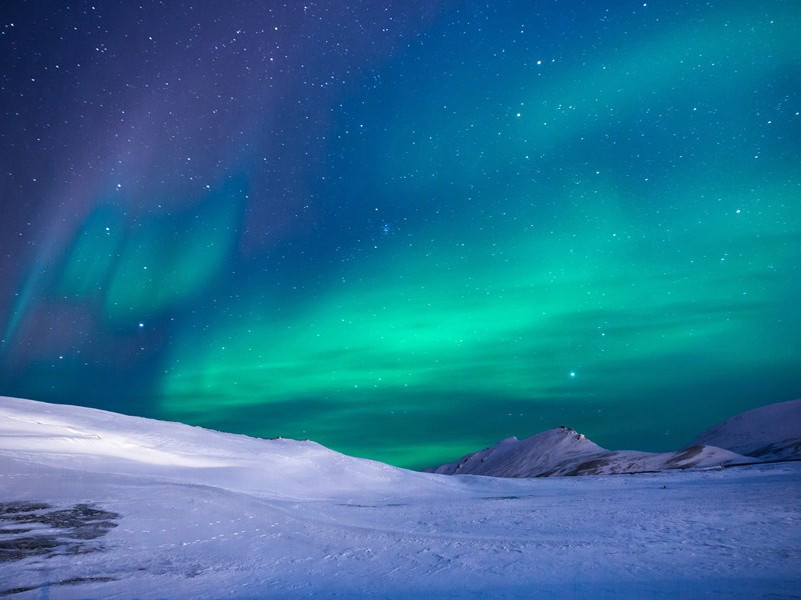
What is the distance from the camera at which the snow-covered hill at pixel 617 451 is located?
157ft

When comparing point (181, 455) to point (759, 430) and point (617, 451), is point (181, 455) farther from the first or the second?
point (759, 430)

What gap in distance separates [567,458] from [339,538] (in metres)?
60.7

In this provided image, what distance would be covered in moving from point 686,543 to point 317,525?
17.8 feet

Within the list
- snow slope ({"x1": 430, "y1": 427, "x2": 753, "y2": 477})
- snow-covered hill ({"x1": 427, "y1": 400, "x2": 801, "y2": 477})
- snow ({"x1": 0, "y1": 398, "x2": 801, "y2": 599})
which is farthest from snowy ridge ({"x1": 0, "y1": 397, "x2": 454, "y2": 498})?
snow-covered hill ({"x1": 427, "y1": 400, "x2": 801, "y2": 477})

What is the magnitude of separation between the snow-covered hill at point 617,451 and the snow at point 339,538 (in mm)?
36700

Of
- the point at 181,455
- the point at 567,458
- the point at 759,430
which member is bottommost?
the point at 567,458

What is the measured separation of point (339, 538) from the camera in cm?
776

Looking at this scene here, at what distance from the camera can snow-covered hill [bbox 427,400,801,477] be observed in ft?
157

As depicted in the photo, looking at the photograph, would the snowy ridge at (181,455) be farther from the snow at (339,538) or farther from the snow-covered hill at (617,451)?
the snow-covered hill at (617,451)

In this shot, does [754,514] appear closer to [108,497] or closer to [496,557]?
[496,557]

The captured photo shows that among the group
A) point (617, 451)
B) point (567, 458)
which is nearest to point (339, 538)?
point (617, 451)

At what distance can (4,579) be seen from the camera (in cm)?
553

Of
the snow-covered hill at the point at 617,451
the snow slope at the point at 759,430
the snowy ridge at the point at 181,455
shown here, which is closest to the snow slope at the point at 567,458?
the snow-covered hill at the point at 617,451

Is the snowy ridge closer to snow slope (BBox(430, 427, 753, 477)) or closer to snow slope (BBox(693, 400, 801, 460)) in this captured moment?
snow slope (BBox(430, 427, 753, 477))
